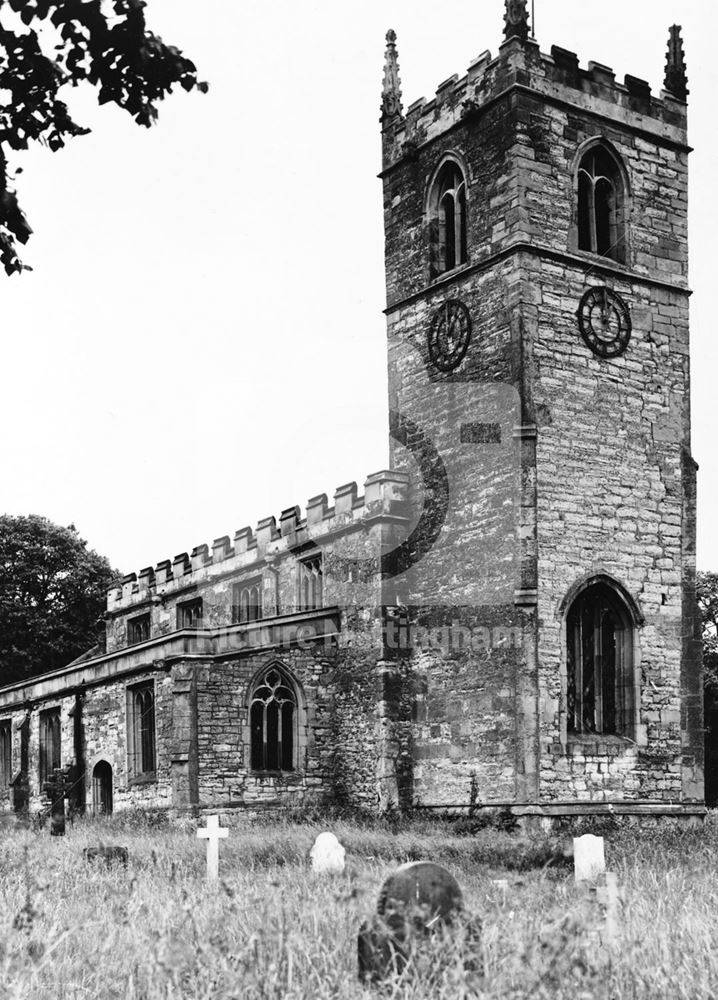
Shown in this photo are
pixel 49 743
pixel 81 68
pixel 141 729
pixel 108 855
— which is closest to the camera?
pixel 81 68

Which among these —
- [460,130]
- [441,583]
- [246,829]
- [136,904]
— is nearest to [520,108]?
[460,130]

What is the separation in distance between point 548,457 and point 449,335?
A: 345 cm

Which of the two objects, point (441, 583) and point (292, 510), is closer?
point (441, 583)

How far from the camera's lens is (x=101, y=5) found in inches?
299

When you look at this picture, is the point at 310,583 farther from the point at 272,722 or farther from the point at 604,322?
the point at 604,322

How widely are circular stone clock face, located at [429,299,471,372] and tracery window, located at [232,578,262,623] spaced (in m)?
7.73

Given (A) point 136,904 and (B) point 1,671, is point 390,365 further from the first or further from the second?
(B) point 1,671

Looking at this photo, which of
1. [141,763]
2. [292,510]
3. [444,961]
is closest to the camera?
[444,961]

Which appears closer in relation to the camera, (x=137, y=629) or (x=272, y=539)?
(x=272, y=539)

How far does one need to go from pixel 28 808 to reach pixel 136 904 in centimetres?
2267

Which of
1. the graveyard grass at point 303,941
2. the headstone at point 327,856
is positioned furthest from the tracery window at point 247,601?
the headstone at point 327,856

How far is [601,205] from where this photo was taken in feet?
82.9

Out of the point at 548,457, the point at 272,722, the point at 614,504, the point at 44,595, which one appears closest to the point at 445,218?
the point at 548,457

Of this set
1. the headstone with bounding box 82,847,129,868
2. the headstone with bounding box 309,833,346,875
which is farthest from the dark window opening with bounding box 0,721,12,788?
the headstone with bounding box 309,833,346,875
